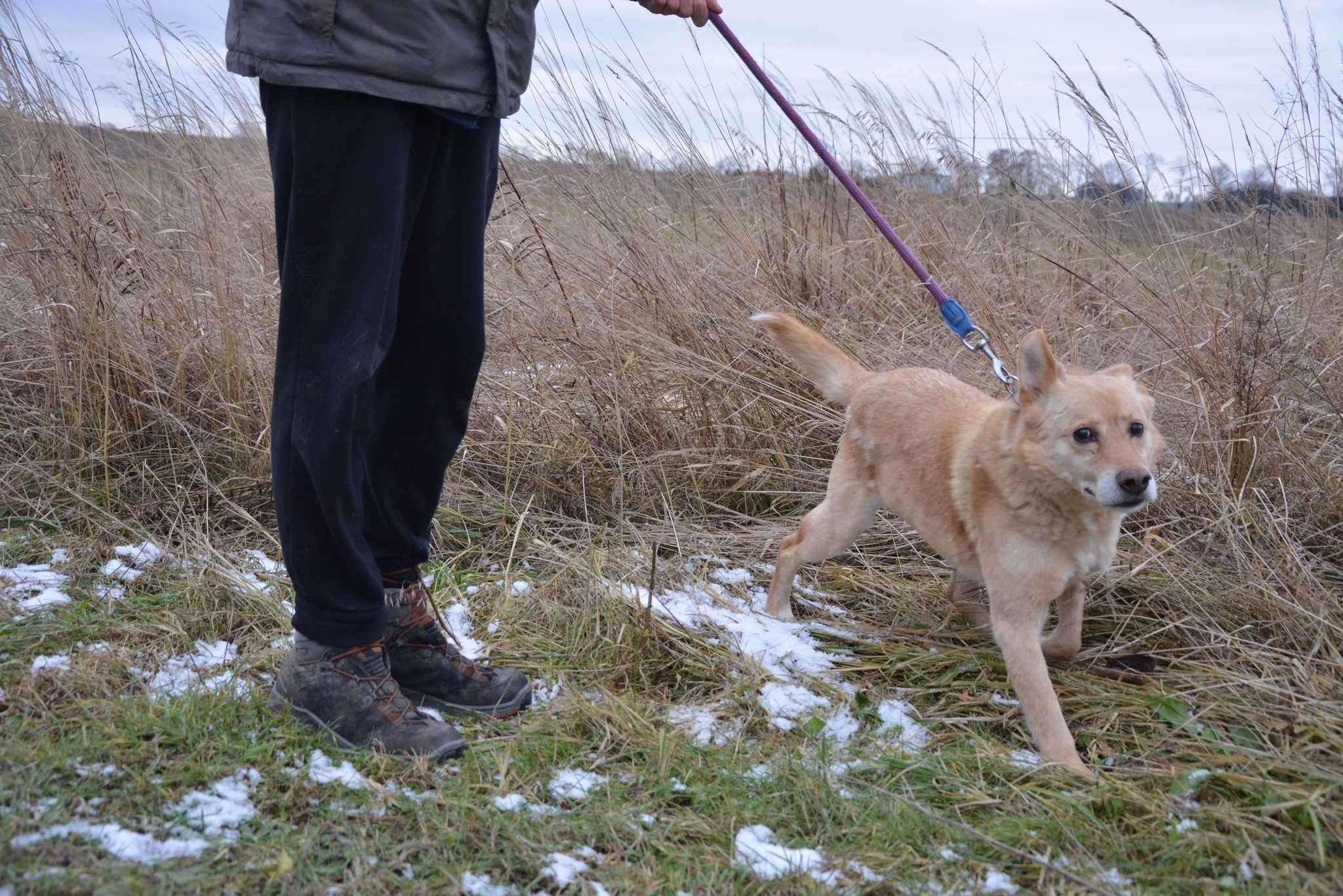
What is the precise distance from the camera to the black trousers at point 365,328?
5.82ft

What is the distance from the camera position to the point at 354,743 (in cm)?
197

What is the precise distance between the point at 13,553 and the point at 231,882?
1.81 m

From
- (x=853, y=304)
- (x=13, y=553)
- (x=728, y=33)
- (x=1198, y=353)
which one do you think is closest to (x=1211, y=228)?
(x=1198, y=353)

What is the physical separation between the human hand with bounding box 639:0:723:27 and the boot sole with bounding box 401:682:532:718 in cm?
153

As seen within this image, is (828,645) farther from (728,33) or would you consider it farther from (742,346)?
(728,33)

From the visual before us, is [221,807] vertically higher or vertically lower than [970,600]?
lower

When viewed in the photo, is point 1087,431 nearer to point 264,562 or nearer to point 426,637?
point 426,637

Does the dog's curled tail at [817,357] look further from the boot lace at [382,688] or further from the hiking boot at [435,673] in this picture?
the boot lace at [382,688]

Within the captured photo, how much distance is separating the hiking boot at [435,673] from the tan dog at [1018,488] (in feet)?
2.91

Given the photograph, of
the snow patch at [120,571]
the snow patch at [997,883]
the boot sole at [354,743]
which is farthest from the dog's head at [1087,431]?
the snow patch at [120,571]

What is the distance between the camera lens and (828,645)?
8.55 feet

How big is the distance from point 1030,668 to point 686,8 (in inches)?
64.4

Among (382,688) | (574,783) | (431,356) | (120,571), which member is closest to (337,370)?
(431,356)

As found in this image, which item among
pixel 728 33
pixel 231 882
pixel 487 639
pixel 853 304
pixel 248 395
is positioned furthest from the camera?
pixel 853 304
